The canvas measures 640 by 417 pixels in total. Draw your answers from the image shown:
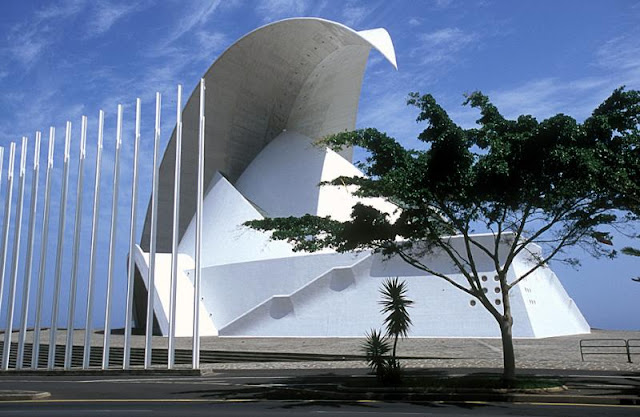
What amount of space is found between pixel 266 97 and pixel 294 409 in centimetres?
2757

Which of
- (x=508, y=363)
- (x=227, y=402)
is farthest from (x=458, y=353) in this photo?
(x=227, y=402)

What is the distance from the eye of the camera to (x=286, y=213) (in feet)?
105

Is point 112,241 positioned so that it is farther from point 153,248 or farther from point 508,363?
point 508,363

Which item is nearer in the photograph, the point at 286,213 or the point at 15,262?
the point at 15,262

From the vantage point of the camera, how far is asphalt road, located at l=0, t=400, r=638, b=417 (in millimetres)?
7785

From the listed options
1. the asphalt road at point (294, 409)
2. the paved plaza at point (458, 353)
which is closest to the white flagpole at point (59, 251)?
the paved plaza at point (458, 353)

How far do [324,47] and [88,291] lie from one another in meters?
20.6

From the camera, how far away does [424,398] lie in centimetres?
939

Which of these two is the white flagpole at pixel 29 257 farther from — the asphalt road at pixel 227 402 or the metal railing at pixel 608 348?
the metal railing at pixel 608 348

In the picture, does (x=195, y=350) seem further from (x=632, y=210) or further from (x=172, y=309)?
(x=632, y=210)

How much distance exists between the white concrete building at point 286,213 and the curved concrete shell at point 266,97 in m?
0.07

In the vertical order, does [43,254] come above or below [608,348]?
above

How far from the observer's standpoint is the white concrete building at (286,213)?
22.4 metres

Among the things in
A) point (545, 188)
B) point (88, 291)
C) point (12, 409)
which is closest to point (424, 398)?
point (545, 188)
